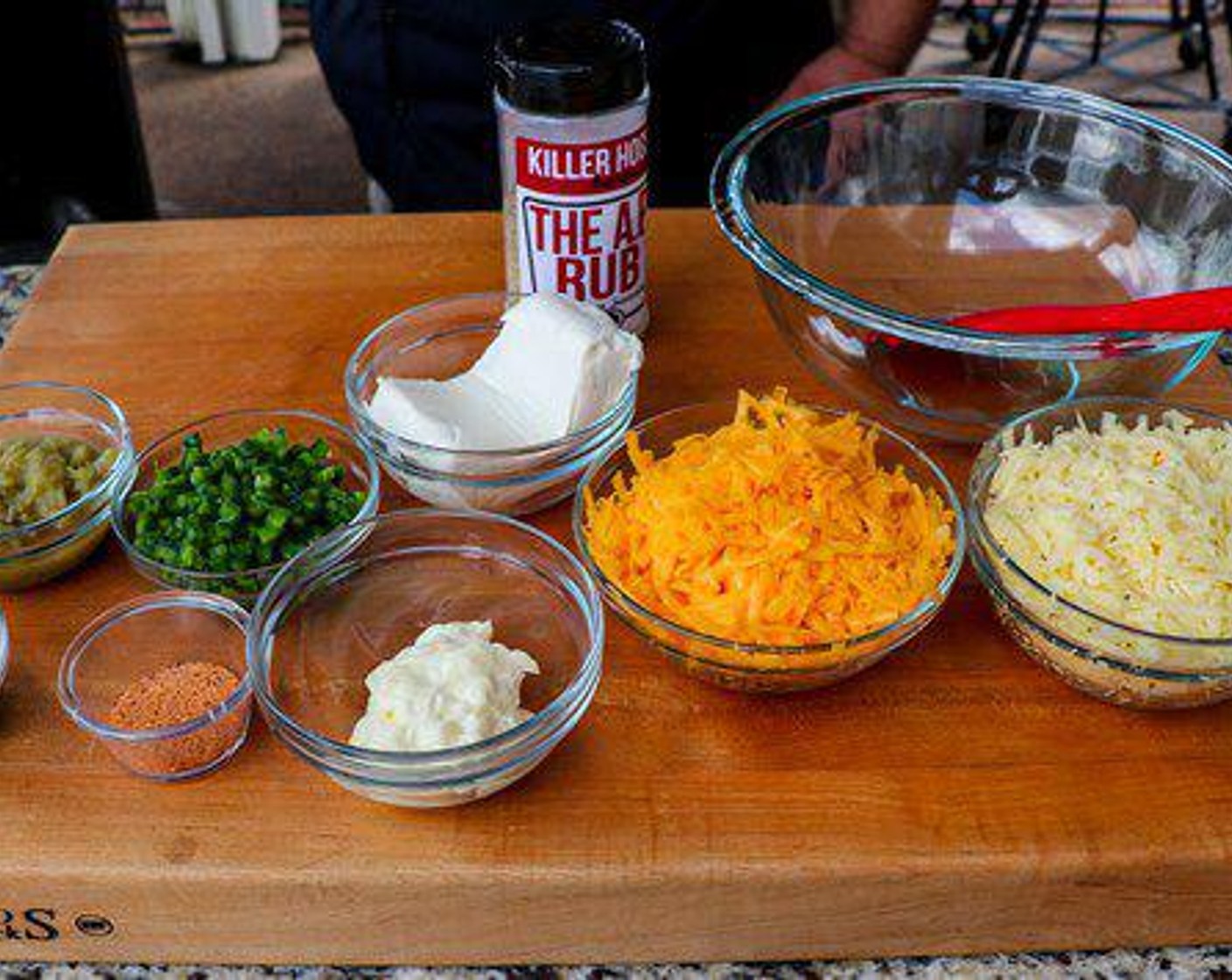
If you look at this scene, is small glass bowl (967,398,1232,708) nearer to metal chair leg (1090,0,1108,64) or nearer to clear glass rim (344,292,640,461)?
clear glass rim (344,292,640,461)

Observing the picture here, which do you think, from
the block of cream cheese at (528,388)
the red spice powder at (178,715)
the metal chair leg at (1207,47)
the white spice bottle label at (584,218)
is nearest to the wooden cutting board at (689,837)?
the red spice powder at (178,715)

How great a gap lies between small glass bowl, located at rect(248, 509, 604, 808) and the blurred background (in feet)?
5.89

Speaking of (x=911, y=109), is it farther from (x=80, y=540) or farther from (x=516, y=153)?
(x=80, y=540)

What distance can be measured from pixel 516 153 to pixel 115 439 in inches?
22.0

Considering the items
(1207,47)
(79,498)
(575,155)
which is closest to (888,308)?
(575,155)

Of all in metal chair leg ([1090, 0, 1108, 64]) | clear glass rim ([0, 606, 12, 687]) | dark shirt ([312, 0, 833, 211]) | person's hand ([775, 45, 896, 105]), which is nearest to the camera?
A: clear glass rim ([0, 606, 12, 687])

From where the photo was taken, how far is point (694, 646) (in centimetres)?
113

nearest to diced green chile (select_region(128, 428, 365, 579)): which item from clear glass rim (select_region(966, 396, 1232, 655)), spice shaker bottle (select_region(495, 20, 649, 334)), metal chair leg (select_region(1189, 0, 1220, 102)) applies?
spice shaker bottle (select_region(495, 20, 649, 334))

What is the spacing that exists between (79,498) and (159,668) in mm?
230

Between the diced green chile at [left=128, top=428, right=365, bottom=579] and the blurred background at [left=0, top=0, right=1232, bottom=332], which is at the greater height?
the diced green chile at [left=128, top=428, right=365, bottom=579]

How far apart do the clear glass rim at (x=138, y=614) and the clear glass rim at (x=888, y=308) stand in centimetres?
65

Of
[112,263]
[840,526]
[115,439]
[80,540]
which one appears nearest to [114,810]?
[80,540]

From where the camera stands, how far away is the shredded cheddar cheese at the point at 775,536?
1.14 m

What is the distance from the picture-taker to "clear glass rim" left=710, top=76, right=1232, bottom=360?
1.26 m
